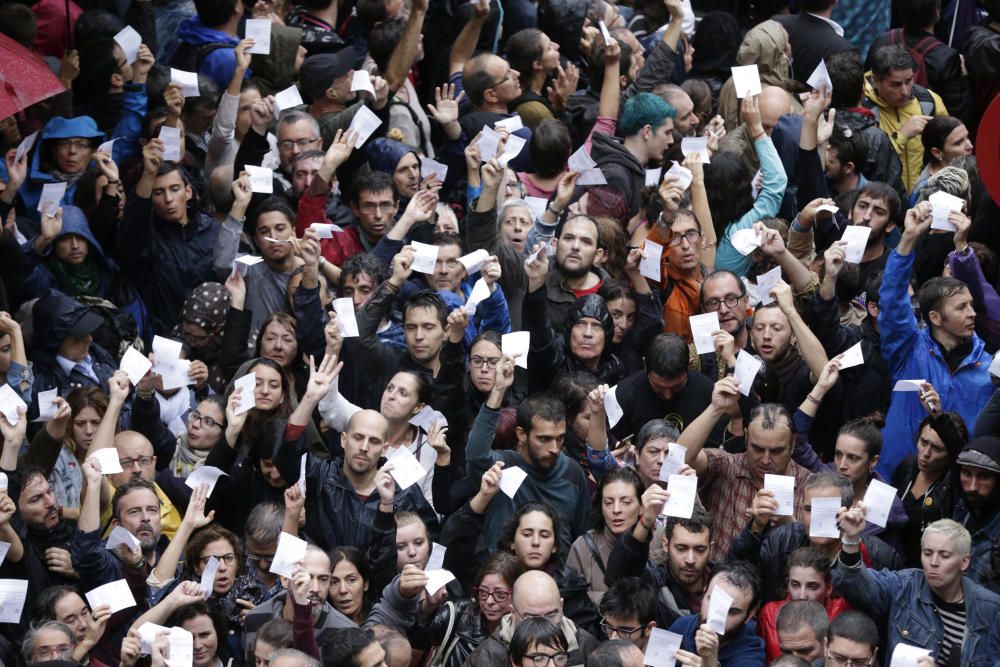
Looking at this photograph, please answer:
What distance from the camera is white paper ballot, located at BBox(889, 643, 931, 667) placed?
8.47 metres

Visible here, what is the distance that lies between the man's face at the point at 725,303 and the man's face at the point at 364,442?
212 cm

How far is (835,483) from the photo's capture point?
9.55 metres

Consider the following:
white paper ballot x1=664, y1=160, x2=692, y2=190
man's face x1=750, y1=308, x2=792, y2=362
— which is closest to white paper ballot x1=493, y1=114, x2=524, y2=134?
white paper ballot x1=664, y1=160, x2=692, y2=190

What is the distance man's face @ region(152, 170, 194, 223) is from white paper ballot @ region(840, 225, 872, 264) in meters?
3.73

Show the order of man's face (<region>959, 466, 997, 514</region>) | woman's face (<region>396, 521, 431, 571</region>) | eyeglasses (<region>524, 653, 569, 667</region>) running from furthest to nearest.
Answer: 1. woman's face (<region>396, 521, 431, 571</region>)
2. man's face (<region>959, 466, 997, 514</region>)
3. eyeglasses (<region>524, 653, 569, 667</region>)

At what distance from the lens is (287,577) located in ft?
29.7

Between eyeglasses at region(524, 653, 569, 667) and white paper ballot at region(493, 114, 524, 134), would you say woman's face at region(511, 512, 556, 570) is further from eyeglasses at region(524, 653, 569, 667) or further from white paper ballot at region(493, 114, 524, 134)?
white paper ballot at region(493, 114, 524, 134)

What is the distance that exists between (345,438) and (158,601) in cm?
124

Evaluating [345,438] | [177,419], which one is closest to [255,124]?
[177,419]

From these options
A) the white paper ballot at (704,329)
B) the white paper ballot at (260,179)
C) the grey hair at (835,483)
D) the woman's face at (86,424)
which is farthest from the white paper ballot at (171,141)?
the grey hair at (835,483)

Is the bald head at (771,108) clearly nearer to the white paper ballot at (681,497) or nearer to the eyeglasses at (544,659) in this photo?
the white paper ballot at (681,497)

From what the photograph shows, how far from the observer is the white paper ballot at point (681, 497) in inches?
368

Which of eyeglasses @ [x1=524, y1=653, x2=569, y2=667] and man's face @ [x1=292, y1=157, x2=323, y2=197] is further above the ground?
eyeglasses @ [x1=524, y1=653, x2=569, y2=667]

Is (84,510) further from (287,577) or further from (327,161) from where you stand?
(327,161)
